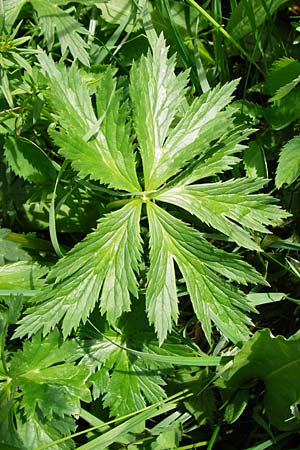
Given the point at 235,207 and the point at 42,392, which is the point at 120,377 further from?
the point at 235,207

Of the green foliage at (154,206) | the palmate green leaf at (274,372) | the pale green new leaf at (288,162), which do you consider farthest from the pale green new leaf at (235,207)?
the palmate green leaf at (274,372)

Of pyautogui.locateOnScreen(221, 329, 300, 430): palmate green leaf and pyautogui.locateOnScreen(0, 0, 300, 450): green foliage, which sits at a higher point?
pyautogui.locateOnScreen(0, 0, 300, 450): green foliage

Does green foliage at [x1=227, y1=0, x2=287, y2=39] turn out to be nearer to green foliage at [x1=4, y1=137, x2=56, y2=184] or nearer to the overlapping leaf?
green foliage at [x1=4, y1=137, x2=56, y2=184]

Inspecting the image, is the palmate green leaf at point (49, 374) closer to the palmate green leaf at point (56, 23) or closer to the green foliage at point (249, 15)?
the palmate green leaf at point (56, 23)

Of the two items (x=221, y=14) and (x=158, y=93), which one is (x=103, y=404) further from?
(x=221, y=14)

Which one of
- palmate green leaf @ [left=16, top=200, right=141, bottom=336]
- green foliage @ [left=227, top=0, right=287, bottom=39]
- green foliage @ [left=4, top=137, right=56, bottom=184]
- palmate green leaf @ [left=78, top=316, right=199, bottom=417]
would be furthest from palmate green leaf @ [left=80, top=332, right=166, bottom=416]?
green foliage @ [left=227, top=0, right=287, bottom=39]

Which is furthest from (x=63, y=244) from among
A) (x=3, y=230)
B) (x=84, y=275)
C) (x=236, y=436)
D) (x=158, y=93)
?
(x=236, y=436)
